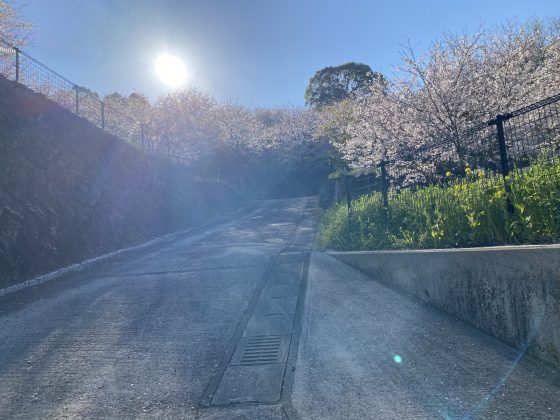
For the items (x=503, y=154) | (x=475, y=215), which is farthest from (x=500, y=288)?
(x=503, y=154)

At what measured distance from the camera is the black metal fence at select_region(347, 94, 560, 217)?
5.37 m

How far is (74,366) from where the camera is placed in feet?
15.0

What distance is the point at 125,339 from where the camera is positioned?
527 cm

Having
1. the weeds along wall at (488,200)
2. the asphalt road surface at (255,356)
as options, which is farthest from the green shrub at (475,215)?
the asphalt road surface at (255,356)

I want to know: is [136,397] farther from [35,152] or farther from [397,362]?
[35,152]

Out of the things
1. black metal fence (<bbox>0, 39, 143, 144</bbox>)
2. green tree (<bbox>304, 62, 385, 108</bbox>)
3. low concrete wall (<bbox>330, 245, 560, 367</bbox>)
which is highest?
green tree (<bbox>304, 62, 385, 108</bbox>)

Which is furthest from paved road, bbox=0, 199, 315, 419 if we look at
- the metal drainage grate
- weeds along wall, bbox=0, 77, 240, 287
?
weeds along wall, bbox=0, 77, 240, 287

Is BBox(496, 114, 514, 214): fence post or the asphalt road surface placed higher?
BBox(496, 114, 514, 214): fence post

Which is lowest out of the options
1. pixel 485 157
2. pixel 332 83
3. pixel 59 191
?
pixel 485 157

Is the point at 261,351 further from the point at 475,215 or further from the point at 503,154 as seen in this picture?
the point at 503,154

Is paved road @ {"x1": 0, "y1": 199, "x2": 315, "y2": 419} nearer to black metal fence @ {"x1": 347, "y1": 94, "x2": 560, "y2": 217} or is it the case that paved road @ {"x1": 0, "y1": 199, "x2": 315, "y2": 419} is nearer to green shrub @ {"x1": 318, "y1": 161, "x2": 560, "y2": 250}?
green shrub @ {"x1": 318, "y1": 161, "x2": 560, "y2": 250}

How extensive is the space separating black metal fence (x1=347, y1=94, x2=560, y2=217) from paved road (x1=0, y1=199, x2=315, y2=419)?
3.13 m

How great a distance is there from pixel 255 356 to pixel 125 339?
5.20ft

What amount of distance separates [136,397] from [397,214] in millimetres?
5770
